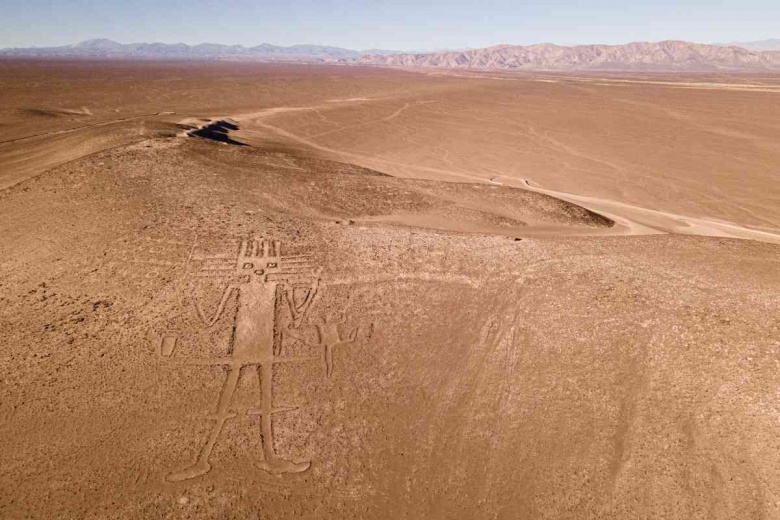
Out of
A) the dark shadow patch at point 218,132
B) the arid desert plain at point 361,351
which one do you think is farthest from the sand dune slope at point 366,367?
the dark shadow patch at point 218,132

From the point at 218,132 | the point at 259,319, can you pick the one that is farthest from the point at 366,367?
the point at 218,132

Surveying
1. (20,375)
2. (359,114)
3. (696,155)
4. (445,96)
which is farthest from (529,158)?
(445,96)

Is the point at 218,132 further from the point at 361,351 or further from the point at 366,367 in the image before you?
the point at 366,367

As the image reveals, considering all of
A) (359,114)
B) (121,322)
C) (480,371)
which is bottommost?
(480,371)

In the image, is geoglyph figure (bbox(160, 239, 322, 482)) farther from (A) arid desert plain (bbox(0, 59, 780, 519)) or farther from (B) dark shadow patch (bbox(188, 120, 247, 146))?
(B) dark shadow patch (bbox(188, 120, 247, 146))

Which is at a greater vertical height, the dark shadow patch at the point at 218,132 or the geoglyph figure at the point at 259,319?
the dark shadow patch at the point at 218,132

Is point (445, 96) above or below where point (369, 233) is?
above

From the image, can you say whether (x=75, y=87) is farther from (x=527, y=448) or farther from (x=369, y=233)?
(x=527, y=448)

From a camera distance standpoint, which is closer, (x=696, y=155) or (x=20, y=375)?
(x=20, y=375)

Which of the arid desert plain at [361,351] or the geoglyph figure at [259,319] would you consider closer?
the arid desert plain at [361,351]

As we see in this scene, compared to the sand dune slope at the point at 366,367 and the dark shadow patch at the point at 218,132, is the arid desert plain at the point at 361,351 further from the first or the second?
the dark shadow patch at the point at 218,132
